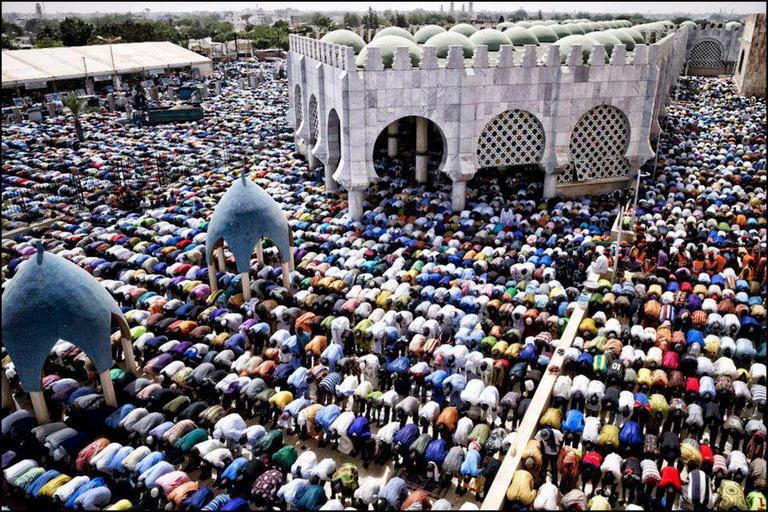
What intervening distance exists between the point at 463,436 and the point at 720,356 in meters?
7.31

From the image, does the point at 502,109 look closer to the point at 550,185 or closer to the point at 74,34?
the point at 550,185

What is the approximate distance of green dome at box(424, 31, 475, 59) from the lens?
85.1ft

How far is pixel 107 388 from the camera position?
14.0m

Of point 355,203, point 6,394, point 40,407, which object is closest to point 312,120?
point 355,203

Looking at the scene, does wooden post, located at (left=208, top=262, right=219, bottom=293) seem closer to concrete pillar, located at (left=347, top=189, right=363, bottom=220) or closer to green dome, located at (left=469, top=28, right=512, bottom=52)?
concrete pillar, located at (left=347, top=189, right=363, bottom=220)

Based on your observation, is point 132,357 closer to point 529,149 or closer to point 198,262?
point 198,262

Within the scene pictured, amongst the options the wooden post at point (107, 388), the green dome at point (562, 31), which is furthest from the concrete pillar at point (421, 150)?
the wooden post at point (107, 388)

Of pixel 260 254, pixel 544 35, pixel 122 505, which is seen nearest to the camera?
pixel 122 505

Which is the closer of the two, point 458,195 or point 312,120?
point 458,195

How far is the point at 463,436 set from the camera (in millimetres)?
12203

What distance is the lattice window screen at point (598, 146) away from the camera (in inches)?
1009

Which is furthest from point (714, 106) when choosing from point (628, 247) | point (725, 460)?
point (725, 460)

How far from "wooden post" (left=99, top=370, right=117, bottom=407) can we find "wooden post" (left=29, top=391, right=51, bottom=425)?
4.32 feet

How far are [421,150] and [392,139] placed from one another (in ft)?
14.8
